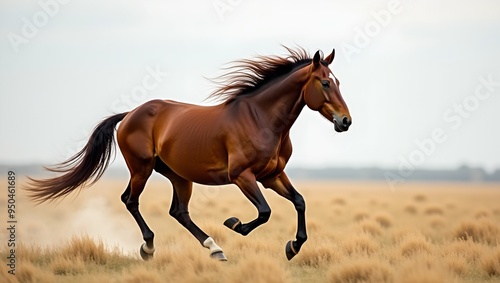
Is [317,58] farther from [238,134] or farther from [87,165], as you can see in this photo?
[87,165]

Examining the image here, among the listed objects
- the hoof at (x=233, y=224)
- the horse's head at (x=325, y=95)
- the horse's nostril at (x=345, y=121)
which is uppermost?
the horse's head at (x=325, y=95)

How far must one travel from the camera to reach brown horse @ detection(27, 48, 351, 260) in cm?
826

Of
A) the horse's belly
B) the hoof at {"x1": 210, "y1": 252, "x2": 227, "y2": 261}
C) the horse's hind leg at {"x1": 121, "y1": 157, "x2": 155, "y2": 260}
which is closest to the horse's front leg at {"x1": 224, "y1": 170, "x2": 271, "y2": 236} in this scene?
the horse's belly

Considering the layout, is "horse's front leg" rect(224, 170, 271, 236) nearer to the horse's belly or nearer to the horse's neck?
the horse's belly

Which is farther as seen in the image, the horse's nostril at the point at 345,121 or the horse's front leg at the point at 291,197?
the horse's front leg at the point at 291,197

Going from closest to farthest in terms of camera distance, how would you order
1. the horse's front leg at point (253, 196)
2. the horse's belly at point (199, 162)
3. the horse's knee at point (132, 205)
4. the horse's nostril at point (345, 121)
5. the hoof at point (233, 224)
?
the horse's nostril at point (345, 121)
the horse's front leg at point (253, 196)
the hoof at point (233, 224)
the horse's belly at point (199, 162)
the horse's knee at point (132, 205)

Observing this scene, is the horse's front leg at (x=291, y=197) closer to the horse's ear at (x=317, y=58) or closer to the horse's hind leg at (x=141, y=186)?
the horse's ear at (x=317, y=58)

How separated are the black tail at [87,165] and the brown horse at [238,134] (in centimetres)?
44

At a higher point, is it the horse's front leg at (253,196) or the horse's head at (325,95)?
the horse's head at (325,95)

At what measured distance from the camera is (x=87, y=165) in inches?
421

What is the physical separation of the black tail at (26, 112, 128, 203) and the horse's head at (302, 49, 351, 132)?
3.69m

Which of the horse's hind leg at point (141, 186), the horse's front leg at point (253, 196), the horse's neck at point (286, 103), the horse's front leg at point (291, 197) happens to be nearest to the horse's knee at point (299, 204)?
the horse's front leg at point (291, 197)

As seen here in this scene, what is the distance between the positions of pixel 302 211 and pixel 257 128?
3.82 ft

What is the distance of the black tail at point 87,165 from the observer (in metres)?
10.7
